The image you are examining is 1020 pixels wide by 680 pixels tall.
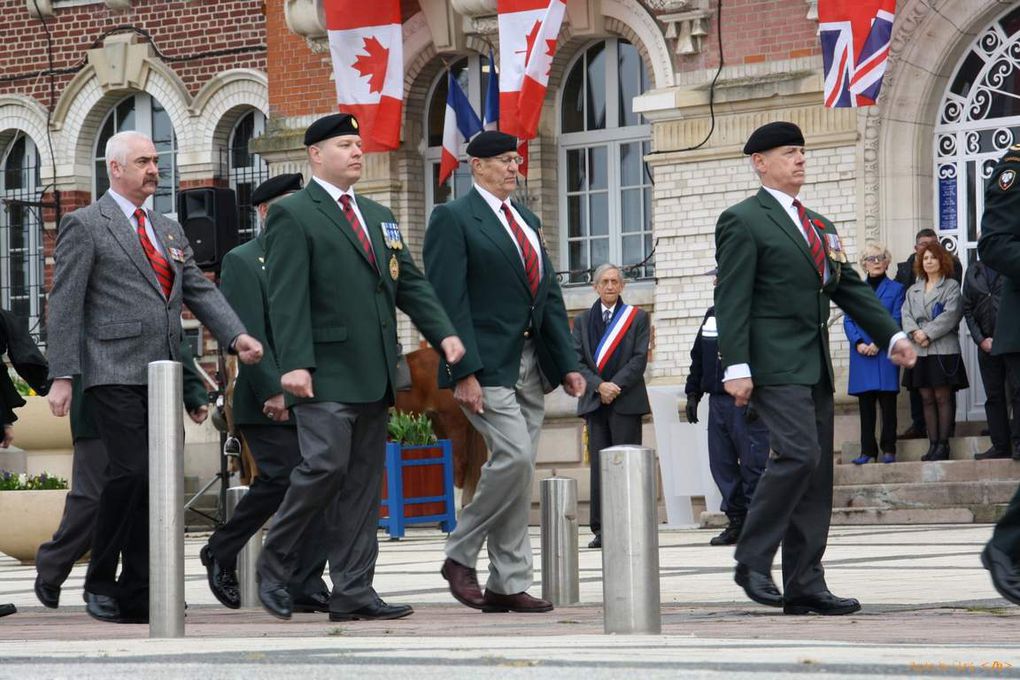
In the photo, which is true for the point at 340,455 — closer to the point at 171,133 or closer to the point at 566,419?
the point at 566,419

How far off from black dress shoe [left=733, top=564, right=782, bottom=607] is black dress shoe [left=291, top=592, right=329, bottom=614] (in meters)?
1.64

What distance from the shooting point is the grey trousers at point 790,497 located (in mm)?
7562

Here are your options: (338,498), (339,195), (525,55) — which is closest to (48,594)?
(338,498)

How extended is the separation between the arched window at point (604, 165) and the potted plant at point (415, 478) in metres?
4.07

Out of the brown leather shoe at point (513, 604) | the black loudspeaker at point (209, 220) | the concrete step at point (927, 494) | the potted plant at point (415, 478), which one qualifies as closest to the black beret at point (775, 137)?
the brown leather shoe at point (513, 604)

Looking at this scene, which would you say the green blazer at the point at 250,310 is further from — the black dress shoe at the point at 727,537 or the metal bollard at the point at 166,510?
the black dress shoe at the point at 727,537

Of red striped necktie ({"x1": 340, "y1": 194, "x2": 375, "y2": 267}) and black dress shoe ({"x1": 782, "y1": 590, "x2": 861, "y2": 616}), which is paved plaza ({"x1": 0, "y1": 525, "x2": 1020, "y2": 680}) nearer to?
black dress shoe ({"x1": 782, "y1": 590, "x2": 861, "y2": 616})

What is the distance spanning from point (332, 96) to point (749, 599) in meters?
14.2

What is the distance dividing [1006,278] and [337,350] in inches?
94.9

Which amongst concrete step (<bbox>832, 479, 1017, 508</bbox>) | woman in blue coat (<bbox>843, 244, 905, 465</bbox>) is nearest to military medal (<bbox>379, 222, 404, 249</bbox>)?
concrete step (<bbox>832, 479, 1017, 508</bbox>)

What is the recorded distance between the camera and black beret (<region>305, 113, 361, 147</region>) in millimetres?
→ 7957

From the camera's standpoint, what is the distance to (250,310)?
9008 millimetres

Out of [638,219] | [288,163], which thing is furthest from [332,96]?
[638,219]

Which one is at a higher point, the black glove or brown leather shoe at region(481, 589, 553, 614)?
the black glove
